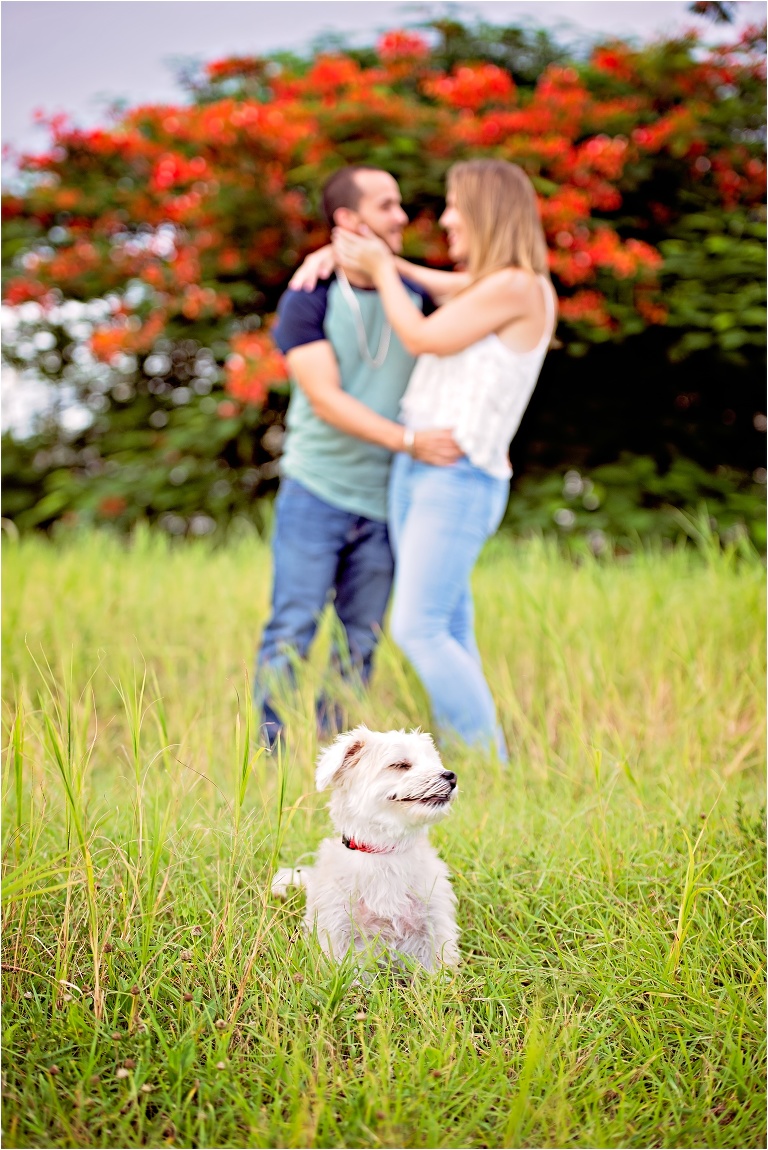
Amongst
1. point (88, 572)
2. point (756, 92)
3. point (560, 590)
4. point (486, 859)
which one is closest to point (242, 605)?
point (88, 572)

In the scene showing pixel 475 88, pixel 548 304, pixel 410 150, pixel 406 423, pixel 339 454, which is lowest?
pixel 339 454

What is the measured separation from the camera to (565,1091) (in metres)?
1.55

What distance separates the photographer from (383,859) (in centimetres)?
163

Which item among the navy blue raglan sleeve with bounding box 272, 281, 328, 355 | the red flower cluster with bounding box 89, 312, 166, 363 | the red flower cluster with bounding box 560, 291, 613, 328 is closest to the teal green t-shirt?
the navy blue raglan sleeve with bounding box 272, 281, 328, 355

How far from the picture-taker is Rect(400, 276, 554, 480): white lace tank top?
8.82ft

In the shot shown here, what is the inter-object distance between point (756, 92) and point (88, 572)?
5.04 m

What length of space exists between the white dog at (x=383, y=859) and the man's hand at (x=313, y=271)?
2.01 m

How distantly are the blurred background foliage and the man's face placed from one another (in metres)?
2.68

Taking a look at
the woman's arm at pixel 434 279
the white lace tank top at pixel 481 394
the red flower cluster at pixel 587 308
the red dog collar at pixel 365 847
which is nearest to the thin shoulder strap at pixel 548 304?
the white lace tank top at pixel 481 394

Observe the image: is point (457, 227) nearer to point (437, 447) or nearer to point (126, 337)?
point (437, 447)

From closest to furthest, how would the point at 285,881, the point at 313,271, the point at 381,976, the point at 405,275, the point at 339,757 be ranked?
the point at 339,757 < the point at 381,976 < the point at 285,881 < the point at 313,271 < the point at 405,275

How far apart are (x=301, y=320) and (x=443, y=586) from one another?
1.03 m

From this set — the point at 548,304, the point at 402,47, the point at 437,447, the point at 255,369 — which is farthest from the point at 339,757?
the point at 402,47

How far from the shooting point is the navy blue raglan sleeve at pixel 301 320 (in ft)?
10.1
